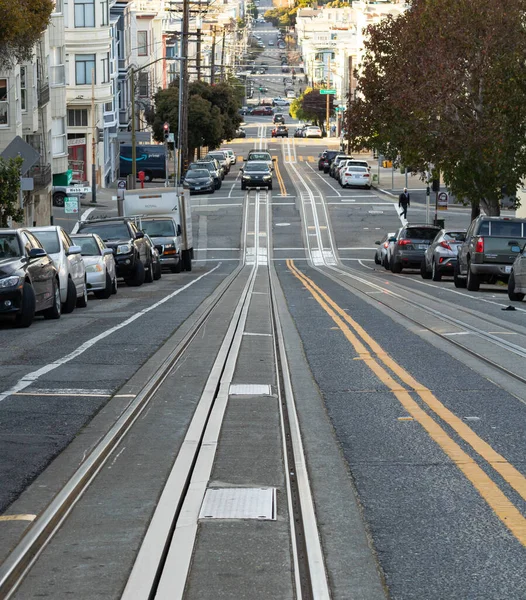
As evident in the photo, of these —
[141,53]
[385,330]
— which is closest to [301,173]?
[141,53]

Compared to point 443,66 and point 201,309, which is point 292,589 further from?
point 443,66

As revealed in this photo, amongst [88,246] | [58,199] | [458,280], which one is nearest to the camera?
[88,246]

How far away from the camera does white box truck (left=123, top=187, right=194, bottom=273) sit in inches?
1476

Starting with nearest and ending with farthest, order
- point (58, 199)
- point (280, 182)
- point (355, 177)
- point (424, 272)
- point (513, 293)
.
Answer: point (513, 293) < point (424, 272) < point (58, 199) < point (355, 177) < point (280, 182)

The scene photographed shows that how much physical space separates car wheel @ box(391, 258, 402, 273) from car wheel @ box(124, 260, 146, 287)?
32.6ft

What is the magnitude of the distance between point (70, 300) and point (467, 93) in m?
22.3

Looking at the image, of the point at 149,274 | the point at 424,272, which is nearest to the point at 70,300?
the point at 149,274

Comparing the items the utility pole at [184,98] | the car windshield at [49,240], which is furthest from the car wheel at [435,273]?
the utility pole at [184,98]

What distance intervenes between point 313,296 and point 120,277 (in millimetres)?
8156

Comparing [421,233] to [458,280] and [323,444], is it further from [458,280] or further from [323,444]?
[323,444]

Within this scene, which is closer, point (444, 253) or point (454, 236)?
point (444, 253)

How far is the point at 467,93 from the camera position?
129 feet

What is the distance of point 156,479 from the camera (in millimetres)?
7219

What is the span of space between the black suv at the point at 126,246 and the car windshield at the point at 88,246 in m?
2.86
